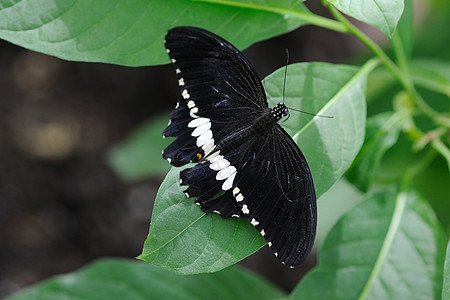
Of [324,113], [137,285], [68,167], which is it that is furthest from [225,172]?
[68,167]

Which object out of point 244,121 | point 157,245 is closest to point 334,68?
point 244,121

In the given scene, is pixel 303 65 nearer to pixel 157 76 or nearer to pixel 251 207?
pixel 251 207

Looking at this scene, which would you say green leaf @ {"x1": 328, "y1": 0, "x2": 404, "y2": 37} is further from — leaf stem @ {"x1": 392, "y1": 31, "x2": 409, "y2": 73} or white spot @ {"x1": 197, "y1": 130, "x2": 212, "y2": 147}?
leaf stem @ {"x1": 392, "y1": 31, "x2": 409, "y2": 73}

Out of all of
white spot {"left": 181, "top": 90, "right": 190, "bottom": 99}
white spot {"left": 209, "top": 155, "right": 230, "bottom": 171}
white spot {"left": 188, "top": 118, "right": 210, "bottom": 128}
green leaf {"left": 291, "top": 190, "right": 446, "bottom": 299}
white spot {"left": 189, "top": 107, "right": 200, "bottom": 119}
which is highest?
white spot {"left": 181, "top": 90, "right": 190, "bottom": 99}

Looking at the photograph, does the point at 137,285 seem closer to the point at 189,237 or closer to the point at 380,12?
the point at 189,237

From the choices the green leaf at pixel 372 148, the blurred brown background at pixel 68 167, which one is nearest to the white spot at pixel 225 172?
the green leaf at pixel 372 148

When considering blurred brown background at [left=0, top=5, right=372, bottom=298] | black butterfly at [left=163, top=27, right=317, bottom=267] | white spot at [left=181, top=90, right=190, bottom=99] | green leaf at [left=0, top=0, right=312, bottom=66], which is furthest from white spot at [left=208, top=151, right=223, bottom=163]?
blurred brown background at [left=0, top=5, right=372, bottom=298]
